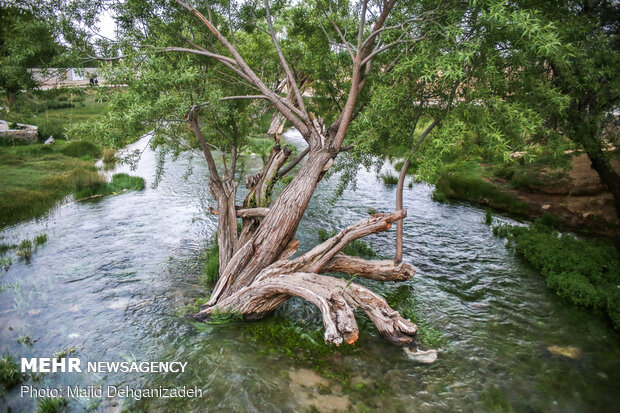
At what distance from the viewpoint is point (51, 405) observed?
6.94 meters

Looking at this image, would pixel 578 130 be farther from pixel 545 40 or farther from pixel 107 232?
pixel 107 232

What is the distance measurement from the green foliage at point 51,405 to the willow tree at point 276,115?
132 inches

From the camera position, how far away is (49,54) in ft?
34.5

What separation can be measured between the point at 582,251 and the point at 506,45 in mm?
7930

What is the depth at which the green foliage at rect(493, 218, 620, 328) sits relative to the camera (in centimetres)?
1057

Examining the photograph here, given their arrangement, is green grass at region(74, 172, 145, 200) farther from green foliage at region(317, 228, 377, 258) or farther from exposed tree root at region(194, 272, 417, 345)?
exposed tree root at region(194, 272, 417, 345)

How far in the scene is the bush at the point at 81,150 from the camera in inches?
1031

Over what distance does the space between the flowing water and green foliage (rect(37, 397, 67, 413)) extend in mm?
207

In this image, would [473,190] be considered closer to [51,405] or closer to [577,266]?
[577,266]

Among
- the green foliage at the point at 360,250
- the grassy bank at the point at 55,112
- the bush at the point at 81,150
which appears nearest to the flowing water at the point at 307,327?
the green foliage at the point at 360,250

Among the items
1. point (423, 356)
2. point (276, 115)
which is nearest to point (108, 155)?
point (276, 115)

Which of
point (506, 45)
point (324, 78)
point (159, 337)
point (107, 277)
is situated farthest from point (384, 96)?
point (107, 277)

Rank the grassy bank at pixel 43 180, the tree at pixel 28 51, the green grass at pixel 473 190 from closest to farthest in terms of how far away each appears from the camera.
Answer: the tree at pixel 28 51
the grassy bank at pixel 43 180
the green grass at pixel 473 190

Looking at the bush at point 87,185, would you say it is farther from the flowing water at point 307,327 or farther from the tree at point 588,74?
the tree at point 588,74
